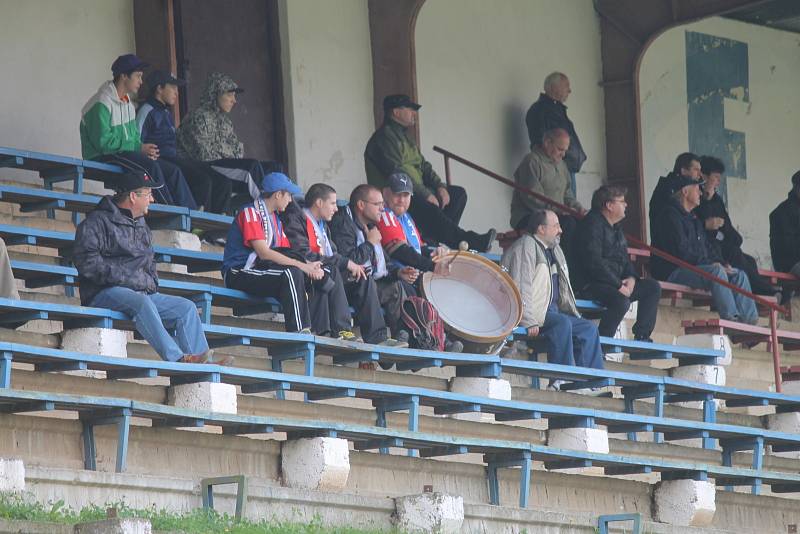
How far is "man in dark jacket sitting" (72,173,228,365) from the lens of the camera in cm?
885

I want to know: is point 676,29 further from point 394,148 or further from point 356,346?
point 356,346

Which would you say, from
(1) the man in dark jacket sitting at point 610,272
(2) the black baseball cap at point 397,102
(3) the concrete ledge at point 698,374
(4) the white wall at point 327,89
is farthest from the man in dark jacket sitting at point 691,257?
(4) the white wall at point 327,89

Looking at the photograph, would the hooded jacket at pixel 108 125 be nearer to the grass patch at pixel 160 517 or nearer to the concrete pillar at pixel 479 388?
the concrete pillar at pixel 479 388

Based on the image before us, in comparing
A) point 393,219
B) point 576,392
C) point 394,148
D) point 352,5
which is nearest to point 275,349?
point 393,219

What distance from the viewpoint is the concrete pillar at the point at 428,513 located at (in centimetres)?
828

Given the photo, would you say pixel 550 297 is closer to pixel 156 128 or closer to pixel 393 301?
pixel 393 301

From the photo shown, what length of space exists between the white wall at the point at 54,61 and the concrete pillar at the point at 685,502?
462 cm

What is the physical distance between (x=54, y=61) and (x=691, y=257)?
465 cm

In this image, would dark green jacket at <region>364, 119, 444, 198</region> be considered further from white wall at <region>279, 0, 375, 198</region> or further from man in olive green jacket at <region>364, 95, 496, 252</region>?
white wall at <region>279, 0, 375, 198</region>

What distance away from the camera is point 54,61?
1252 centimetres

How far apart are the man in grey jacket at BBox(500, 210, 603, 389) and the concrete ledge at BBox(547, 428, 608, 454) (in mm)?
731

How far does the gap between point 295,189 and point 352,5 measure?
423 centimetres

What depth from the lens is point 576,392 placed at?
11523 millimetres

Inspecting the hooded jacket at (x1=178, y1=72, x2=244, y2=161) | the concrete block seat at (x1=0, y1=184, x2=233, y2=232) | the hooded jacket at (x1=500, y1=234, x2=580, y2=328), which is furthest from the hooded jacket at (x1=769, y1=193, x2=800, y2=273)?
the concrete block seat at (x1=0, y1=184, x2=233, y2=232)
